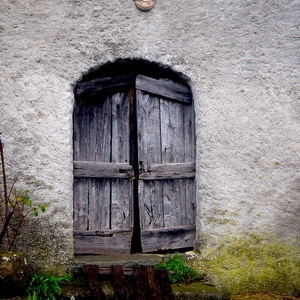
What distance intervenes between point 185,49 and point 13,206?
2443 mm

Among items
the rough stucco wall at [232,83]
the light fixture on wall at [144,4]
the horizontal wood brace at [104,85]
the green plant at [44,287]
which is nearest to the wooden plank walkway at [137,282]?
the green plant at [44,287]

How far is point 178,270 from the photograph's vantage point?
4.03 m

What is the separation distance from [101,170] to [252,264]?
1.95m

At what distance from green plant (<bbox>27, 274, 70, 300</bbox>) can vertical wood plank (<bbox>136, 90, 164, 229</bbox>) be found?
115 centimetres

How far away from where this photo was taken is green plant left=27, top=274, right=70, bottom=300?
3551 mm

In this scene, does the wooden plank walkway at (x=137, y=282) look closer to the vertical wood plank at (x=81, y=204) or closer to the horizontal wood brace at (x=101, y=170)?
the vertical wood plank at (x=81, y=204)

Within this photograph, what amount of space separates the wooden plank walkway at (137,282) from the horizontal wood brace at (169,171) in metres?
1.01

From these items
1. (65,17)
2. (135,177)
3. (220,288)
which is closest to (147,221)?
(135,177)

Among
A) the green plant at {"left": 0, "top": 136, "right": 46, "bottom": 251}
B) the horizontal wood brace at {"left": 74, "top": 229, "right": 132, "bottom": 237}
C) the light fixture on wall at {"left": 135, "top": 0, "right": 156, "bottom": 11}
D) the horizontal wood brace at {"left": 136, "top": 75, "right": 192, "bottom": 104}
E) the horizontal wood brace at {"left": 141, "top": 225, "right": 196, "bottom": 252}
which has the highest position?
the light fixture on wall at {"left": 135, "top": 0, "right": 156, "bottom": 11}

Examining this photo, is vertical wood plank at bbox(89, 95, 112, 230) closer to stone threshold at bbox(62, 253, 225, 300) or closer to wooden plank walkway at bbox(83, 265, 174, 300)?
stone threshold at bbox(62, 253, 225, 300)

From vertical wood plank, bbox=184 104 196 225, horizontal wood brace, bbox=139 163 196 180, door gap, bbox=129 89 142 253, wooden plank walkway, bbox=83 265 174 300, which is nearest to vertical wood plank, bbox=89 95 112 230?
door gap, bbox=129 89 142 253

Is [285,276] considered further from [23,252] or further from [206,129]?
[23,252]

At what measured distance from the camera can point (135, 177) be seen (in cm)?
438

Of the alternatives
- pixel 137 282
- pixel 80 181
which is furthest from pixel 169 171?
pixel 137 282
